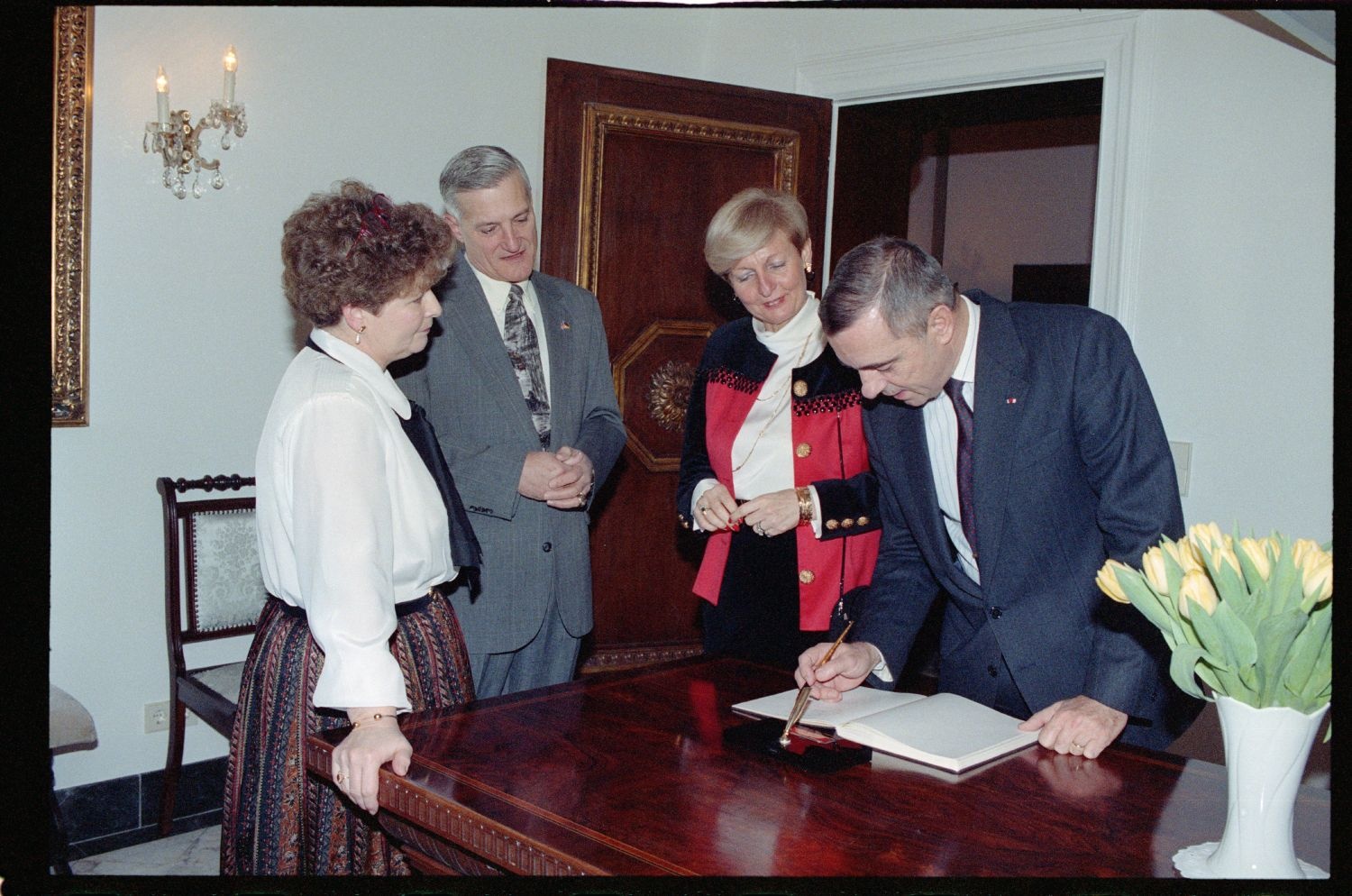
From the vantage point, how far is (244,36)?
308 centimetres

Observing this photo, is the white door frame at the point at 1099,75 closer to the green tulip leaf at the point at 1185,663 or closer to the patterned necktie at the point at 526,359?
the patterned necktie at the point at 526,359

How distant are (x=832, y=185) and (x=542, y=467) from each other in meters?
1.97

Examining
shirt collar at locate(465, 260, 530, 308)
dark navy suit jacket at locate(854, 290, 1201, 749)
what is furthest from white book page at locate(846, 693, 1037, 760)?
shirt collar at locate(465, 260, 530, 308)

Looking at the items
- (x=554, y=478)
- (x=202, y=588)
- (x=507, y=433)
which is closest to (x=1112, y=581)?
(x=554, y=478)

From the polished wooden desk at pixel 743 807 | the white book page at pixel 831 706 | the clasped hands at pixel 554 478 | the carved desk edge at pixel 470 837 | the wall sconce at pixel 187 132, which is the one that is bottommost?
the carved desk edge at pixel 470 837

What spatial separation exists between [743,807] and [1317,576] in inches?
25.6

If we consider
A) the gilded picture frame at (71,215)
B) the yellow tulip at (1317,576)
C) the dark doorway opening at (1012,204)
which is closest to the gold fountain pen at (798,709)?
the yellow tulip at (1317,576)

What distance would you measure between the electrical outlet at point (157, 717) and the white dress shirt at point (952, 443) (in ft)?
7.19

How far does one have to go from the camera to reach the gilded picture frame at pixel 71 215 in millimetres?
2812

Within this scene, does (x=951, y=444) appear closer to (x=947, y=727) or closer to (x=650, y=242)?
(x=947, y=727)

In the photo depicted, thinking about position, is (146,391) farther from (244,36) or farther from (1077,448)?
(1077,448)

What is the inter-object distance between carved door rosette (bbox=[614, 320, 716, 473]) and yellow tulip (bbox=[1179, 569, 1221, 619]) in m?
2.50

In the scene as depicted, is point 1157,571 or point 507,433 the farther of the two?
point 507,433

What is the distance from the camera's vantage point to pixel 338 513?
1.53 m
